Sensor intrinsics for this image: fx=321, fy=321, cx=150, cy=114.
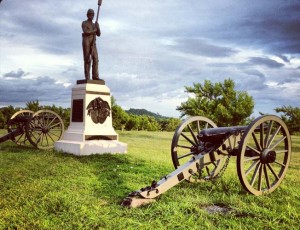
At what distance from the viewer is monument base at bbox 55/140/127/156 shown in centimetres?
937

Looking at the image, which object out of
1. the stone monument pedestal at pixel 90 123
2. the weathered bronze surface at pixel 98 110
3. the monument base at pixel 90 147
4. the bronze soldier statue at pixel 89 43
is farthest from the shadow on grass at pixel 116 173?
the bronze soldier statue at pixel 89 43

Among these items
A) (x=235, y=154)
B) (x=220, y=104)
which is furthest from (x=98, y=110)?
(x=220, y=104)

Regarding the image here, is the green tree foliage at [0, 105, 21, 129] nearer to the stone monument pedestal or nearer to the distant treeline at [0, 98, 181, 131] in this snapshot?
the distant treeline at [0, 98, 181, 131]

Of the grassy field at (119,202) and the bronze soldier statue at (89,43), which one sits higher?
the bronze soldier statue at (89,43)

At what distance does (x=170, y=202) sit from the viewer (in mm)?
4309

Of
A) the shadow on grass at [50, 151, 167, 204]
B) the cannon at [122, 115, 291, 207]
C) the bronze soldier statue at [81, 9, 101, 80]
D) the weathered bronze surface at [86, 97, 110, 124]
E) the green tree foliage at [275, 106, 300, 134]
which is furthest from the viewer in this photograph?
the green tree foliage at [275, 106, 300, 134]

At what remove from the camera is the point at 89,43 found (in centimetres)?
1050

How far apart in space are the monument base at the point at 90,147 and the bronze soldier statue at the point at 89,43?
2168 mm

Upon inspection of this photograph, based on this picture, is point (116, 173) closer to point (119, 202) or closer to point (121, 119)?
point (119, 202)

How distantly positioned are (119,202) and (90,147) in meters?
5.15

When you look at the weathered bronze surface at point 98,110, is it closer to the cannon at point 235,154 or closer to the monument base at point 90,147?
the monument base at point 90,147

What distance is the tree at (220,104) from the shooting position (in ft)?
72.1

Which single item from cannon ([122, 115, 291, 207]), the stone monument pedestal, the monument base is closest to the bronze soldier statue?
the stone monument pedestal

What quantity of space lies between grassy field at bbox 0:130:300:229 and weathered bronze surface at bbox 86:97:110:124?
3.25 m
